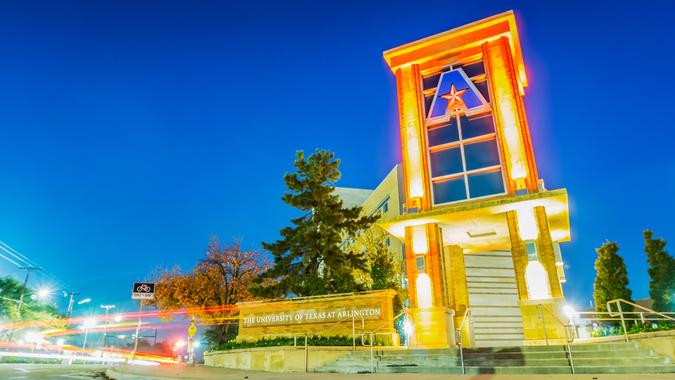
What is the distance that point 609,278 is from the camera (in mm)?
31578

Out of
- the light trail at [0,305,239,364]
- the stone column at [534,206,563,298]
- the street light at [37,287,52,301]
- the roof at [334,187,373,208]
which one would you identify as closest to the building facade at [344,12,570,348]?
the stone column at [534,206,563,298]

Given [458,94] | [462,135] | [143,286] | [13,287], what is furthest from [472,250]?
[13,287]

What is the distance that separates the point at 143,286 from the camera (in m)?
19.1

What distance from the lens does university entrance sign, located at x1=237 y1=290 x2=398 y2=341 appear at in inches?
616

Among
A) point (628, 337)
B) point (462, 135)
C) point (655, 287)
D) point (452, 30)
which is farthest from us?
point (655, 287)

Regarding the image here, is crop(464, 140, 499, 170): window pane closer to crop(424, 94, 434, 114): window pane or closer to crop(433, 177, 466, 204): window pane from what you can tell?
crop(433, 177, 466, 204): window pane

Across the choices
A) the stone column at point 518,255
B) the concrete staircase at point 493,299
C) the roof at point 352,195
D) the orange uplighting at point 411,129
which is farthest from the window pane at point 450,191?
the roof at point 352,195

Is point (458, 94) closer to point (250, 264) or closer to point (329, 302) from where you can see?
point (329, 302)

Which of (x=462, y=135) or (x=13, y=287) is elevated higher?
(x=462, y=135)

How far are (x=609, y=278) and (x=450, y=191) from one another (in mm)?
19394

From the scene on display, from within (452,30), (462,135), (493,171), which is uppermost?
(452,30)

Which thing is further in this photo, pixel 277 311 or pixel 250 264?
pixel 250 264

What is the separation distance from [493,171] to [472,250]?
17.9 ft

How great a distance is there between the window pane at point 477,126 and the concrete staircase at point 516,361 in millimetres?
11613
